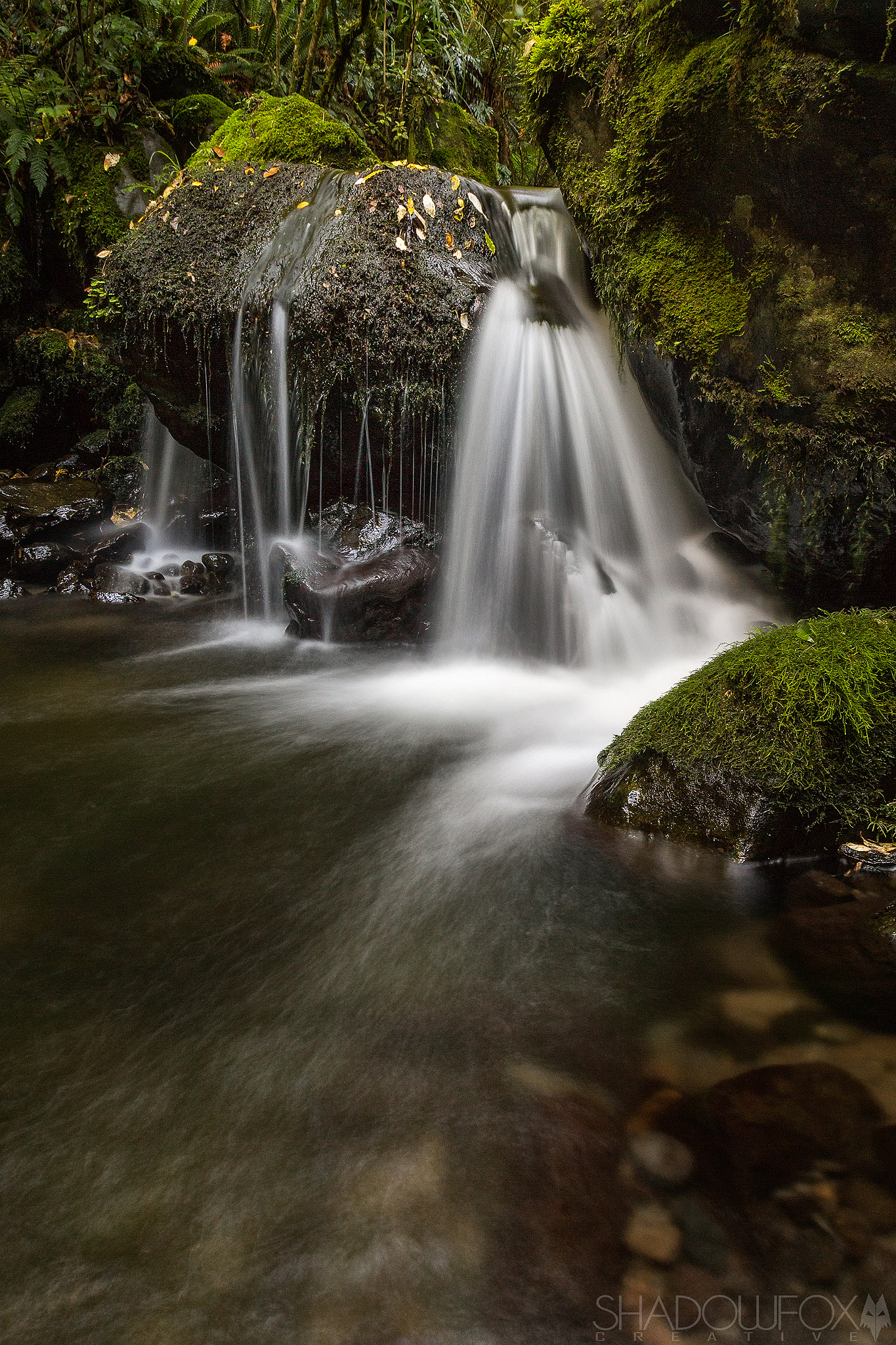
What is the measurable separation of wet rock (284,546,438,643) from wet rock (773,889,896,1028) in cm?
440

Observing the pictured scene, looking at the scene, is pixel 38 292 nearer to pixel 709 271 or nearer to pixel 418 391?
pixel 418 391

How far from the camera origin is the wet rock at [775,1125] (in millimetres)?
1773

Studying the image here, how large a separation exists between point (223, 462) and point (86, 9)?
592 centimetres

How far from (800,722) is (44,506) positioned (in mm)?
8365

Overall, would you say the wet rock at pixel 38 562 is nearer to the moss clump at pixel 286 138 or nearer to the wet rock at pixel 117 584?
the wet rock at pixel 117 584

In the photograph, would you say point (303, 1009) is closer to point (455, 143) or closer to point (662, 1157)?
point (662, 1157)

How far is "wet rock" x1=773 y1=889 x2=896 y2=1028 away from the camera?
2318 millimetres

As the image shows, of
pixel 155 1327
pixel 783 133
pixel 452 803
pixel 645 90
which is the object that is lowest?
pixel 155 1327

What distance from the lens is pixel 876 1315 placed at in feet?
4.87

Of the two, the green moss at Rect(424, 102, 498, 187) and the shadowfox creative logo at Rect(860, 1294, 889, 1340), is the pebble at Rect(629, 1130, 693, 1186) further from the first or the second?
the green moss at Rect(424, 102, 498, 187)

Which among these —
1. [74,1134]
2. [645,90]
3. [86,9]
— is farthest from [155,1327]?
[86,9]

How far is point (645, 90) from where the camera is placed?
476 centimetres

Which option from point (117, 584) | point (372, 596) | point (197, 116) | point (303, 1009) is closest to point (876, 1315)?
point (303, 1009)

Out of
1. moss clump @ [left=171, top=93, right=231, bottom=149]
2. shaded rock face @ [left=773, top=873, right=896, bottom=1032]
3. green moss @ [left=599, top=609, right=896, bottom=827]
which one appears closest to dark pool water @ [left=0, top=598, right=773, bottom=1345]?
shaded rock face @ [left=773, top=873, right=896, bottom=1032]
